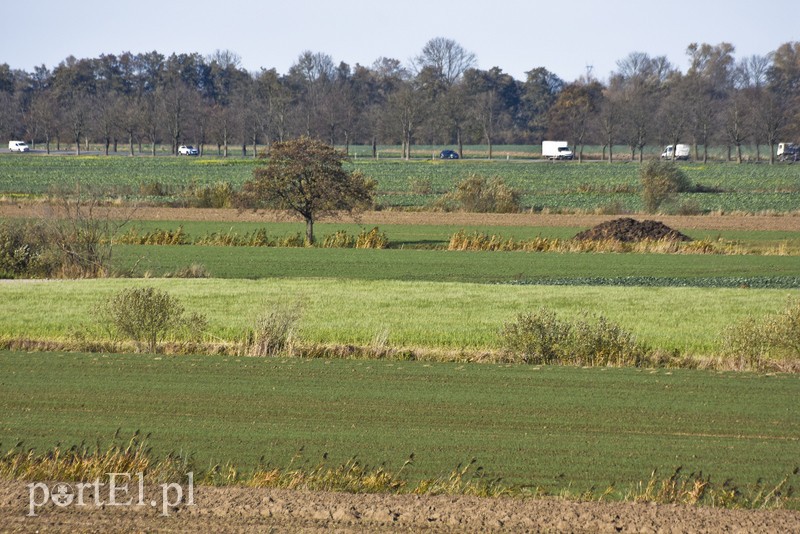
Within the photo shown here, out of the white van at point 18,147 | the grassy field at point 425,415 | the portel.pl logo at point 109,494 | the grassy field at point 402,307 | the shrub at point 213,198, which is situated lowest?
the grassy field at point 425,415

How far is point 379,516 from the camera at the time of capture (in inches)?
377

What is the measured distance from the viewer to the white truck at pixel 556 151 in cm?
12006

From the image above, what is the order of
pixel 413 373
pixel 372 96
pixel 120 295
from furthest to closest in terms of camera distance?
pixel 372 96 < pixel 120 295 < pixel 413 373

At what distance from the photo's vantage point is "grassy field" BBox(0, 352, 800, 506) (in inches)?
469

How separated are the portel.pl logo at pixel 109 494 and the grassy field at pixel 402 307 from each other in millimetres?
9899

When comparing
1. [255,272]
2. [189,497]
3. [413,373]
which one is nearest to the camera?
[189,497]

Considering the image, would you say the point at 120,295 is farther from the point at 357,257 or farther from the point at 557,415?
the point at 357,257

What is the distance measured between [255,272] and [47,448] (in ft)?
69.8

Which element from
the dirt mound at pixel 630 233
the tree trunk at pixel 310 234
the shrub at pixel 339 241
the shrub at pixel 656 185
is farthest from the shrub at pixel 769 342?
the shrub at pixel 656 185

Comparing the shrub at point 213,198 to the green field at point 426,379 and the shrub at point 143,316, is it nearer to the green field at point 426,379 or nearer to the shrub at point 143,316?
the green field at point 426,379

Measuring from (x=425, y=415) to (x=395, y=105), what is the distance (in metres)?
108

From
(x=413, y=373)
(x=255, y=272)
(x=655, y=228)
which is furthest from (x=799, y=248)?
(x=413, y=373)

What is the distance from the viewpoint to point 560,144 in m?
121

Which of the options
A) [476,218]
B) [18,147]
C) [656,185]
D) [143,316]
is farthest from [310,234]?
[18,147]
